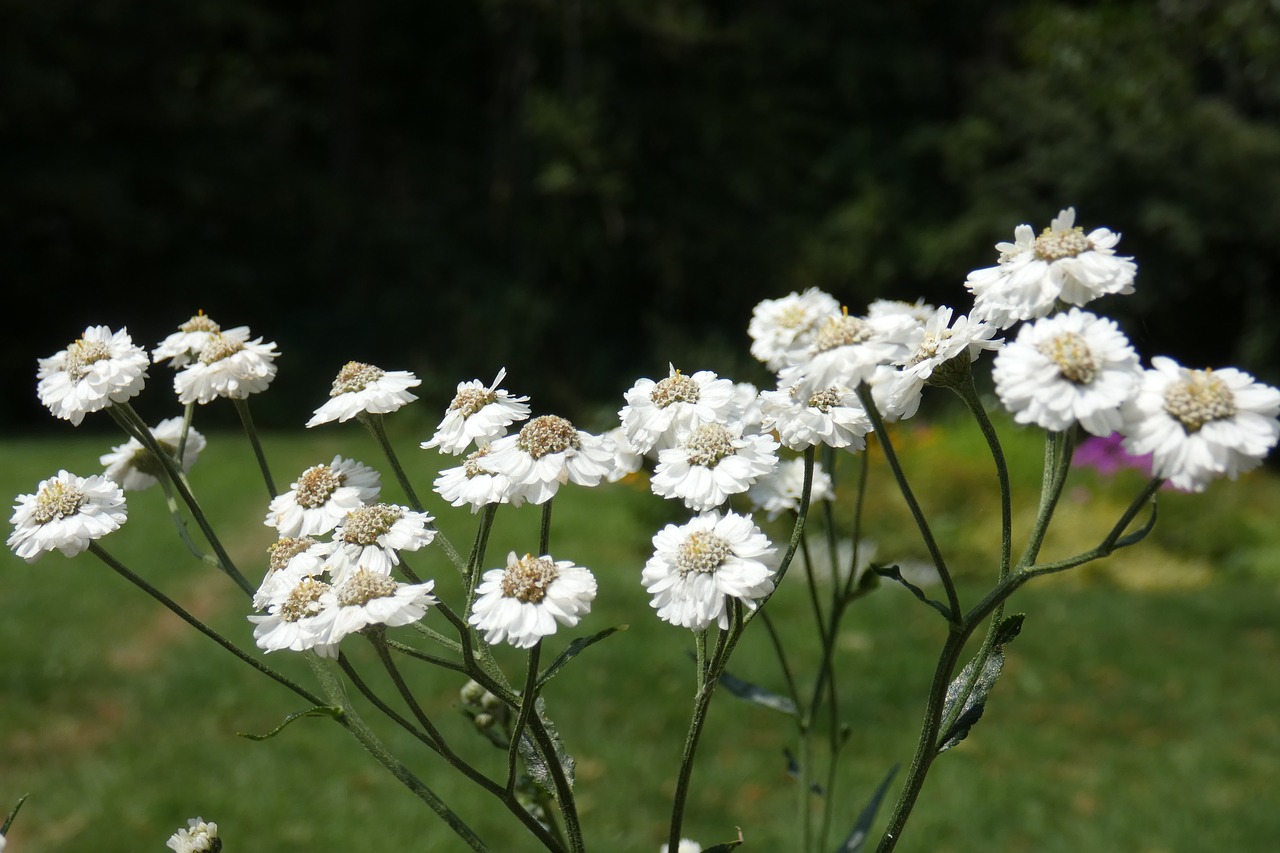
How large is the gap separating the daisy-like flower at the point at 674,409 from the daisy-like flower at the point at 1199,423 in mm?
331

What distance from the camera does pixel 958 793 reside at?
136 inches

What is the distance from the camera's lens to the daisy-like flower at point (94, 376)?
39.5 inches

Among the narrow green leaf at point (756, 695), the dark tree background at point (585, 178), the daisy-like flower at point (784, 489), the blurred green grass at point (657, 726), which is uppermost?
the daisy-like flower at point (784, 489)

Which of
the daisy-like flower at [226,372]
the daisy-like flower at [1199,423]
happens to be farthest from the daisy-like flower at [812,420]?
the daisy-like flower at [226,372]

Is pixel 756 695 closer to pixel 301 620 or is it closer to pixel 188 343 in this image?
pixel 301 620

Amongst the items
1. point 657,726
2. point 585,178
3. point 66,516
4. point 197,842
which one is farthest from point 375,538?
point 585,178

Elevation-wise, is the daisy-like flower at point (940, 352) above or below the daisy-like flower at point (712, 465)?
above

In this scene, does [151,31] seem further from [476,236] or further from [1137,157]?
[1137,157]

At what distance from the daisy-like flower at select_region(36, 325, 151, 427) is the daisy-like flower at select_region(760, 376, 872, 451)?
55cm

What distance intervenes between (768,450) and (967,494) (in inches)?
235

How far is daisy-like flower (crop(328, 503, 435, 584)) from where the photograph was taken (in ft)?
2.81

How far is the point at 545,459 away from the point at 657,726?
3.06 metres

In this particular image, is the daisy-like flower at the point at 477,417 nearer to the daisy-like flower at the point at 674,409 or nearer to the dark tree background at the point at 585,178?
the daisy-like flower at the point at 674,409

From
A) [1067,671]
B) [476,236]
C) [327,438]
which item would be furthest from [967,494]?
[476,236]
